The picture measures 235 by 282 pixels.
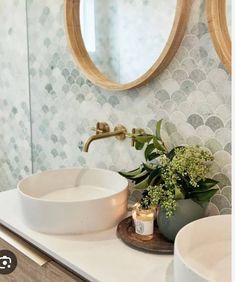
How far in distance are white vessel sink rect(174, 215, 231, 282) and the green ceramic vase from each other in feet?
0.24

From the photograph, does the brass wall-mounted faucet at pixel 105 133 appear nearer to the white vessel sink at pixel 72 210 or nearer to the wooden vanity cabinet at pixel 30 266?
the white vessel sink at pixel 72 210

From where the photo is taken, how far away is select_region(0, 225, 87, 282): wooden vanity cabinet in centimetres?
109

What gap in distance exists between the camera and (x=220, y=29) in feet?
3.65

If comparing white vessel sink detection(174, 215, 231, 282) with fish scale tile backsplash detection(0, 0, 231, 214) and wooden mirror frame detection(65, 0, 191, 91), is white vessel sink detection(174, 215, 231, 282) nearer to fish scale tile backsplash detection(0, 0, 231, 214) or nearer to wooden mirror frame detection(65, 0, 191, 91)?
fish scale tile backsplash detection(0, 0, 231, 214)

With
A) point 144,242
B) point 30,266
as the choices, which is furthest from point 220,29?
point 30,266

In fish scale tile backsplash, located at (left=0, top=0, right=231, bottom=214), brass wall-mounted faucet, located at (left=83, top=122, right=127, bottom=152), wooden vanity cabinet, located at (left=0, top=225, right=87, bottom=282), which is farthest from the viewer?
brass wall-mounted faucet, located at (left=83, top=122, right=127, bottom=152)

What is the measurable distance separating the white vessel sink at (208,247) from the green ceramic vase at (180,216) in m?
0.07

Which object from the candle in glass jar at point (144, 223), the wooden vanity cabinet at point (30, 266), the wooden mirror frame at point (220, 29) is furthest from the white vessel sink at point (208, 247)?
the wooden mirror frame at point (220, 29)

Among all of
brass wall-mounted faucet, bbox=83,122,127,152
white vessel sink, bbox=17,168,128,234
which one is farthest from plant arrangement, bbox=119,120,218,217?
brass wall-mounted faucet, bbox=83,122,127,152

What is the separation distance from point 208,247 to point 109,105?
28.9 inches

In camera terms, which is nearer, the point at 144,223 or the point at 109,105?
the point at 144,223

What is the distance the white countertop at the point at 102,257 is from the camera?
98 cm

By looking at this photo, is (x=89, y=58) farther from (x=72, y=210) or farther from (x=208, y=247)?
(x=208, y=247)

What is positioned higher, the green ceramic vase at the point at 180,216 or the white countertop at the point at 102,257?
the green ceramic vase at the point at 180,216
